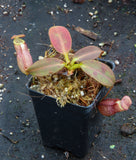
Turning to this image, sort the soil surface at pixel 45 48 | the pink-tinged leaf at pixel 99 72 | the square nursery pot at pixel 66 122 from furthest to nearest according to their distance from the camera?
the soil surface at pixel 45 48, the square nursery pot at pixel 66 122, the pink-tinged leaf at pixel 99 72

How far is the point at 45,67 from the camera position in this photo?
879 mm

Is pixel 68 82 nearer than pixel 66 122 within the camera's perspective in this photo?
Yes

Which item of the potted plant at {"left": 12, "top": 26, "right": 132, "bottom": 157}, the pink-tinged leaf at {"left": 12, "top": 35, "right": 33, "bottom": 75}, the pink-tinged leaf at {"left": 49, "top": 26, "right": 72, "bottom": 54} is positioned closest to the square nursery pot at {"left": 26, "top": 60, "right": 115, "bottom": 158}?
the potted plant at {"left": 12, "top": 26, "right": 132, "bottom": 157}

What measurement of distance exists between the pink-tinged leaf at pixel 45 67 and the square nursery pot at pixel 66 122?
0.13 m

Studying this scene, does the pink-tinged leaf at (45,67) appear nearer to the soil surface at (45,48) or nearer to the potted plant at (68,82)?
the potted plant at (68,82)

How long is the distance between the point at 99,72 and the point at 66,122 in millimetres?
380

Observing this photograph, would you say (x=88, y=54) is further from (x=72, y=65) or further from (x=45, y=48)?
(x=45, y=48)

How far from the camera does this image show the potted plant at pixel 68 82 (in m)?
0.88

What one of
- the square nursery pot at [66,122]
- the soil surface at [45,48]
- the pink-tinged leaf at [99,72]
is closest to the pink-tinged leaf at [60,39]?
the pink-tinged leaf at [99,72]

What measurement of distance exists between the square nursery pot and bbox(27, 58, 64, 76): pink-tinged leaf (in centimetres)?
13

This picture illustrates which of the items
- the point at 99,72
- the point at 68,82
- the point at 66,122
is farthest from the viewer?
the point at 66,122

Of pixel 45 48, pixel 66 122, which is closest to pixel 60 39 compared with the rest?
pixel 66 122

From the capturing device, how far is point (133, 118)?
1.54 m

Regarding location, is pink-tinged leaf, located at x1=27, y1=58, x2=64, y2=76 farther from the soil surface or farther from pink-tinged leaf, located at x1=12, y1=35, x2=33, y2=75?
the soil surface
